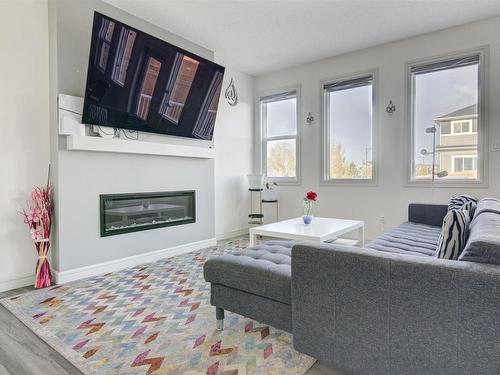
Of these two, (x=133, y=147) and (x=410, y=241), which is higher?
(x=133, y=147)

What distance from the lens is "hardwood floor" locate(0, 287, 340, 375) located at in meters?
1.59

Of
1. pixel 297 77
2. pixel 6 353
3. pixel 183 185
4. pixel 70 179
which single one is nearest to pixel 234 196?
pixel 183 185

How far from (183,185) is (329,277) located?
115 inches

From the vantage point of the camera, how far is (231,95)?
4.98 m

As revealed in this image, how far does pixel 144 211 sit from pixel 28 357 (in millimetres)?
1977

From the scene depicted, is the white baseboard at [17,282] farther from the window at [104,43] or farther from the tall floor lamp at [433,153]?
the tall floor lamp at [433,153]

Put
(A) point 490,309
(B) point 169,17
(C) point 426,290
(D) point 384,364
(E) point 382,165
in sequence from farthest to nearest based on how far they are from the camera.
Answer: (E) point 382,165 < (B) point 169,17 < (D) point 384,364 < (C) point 426,290 < (A) point 490,309

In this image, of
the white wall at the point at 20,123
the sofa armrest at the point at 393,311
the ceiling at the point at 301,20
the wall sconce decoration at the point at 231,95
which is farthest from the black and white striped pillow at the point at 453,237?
the wall sconce decoration at the point at 231,95

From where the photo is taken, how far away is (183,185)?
4.02m

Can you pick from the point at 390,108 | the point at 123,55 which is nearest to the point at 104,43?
the point at 123,55

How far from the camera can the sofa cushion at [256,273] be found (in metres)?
1.66

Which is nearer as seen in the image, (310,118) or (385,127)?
(385,127)

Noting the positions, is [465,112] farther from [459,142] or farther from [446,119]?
[459,142]

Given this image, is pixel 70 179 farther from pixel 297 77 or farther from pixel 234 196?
pixel 297 77
